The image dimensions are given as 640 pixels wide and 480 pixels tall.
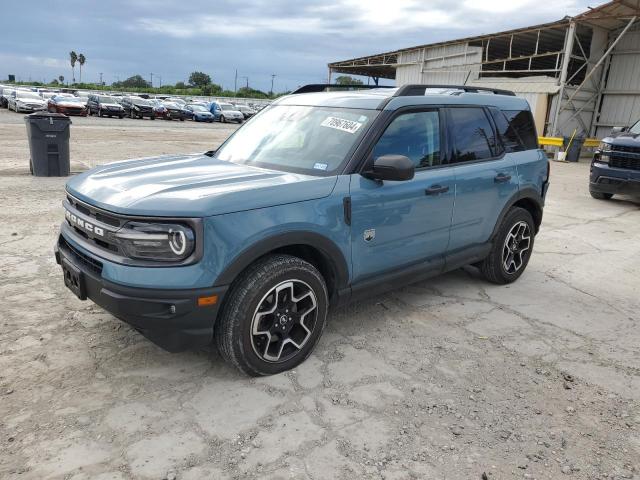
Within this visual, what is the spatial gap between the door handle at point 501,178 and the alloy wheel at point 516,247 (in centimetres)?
56

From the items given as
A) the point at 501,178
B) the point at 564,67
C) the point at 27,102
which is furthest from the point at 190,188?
the point at 27,102

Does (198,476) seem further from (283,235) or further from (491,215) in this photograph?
(491,215)

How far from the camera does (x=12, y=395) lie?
294 centimetres

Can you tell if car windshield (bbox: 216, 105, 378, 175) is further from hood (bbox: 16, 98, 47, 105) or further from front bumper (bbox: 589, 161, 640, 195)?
hood (bbox: 16, 98, 47, 105)

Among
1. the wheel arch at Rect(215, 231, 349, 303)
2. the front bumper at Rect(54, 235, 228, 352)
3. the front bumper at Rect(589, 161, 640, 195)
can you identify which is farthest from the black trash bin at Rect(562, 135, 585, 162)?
the front bumper at Rect(54, 235, 228, 352)

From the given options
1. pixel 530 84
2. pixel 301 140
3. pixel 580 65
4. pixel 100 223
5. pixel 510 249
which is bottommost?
pixel 510 249

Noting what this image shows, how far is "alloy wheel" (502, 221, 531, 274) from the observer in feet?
16.5

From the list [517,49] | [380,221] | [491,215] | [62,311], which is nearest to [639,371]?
[491,215]

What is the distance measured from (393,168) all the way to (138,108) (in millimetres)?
36097

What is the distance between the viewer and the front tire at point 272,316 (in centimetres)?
295

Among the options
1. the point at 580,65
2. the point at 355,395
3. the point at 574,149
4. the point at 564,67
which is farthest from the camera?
the point at 580,65

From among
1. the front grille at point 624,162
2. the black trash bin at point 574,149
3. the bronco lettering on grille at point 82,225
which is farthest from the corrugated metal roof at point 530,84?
the bronco lettering on grille at point 82,225

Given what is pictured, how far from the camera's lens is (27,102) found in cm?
3198

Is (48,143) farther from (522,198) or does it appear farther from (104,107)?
(104,107)
